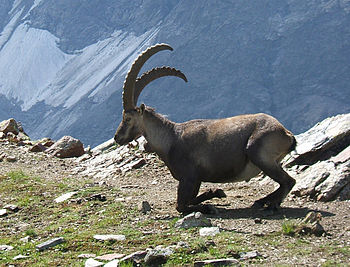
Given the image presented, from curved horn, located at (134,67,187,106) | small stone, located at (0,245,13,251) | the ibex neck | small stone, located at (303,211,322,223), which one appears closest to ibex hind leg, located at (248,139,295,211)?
small stone, located at (303,211,322,223)

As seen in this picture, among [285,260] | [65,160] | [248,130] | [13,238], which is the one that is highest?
[65,160]

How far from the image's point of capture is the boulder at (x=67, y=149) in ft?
79.9

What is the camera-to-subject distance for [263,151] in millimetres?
11820

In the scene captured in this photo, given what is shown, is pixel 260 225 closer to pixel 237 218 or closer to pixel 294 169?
pixel 237 218

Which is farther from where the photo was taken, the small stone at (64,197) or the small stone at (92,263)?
the small stone at (64,197)

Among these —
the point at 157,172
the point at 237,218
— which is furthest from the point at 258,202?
the point at 157,172

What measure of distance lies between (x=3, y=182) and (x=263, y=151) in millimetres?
8692

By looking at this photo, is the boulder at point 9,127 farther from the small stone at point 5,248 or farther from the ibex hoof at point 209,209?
the small stone at point 5,248

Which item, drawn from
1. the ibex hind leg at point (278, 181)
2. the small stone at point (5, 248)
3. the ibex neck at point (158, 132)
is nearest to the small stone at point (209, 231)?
the ibex hind leg at point (278, 181)

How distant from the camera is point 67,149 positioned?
24.5 m

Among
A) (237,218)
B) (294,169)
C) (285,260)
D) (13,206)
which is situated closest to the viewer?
(285,260)

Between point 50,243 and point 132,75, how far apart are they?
5.12m

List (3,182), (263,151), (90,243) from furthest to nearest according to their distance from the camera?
(3,182) < (263,151) < (90,243)

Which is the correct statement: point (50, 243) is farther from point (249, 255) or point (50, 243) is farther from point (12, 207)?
point (12, 207)
